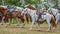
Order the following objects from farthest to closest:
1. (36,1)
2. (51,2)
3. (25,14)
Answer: (36,1)
(51,2)
(25,14)

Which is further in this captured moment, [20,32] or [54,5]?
[54,5]

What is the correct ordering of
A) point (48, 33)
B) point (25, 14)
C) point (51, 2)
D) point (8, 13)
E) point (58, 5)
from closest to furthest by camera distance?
point (48, 33) < point (25, 14) < point (8, 13) < point (58, 5) < point (51, 2)

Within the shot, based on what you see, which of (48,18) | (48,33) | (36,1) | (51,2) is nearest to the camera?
(48,33)

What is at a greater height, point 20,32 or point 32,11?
point 32,11

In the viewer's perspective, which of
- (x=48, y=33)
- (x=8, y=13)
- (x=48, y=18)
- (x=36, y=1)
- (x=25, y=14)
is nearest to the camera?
(x=48, y=33)

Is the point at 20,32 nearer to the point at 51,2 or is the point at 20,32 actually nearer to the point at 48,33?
the point at 48,33

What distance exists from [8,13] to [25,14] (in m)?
1.29

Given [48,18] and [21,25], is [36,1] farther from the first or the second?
[48,18]

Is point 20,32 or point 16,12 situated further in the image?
point 16,12

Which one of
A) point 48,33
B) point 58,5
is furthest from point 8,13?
point 58,5

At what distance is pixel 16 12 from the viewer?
14.9m

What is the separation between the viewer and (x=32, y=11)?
1359 cm

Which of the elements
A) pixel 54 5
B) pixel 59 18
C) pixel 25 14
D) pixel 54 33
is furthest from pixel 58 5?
pixel 54 33

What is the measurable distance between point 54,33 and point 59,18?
2.51 metres
